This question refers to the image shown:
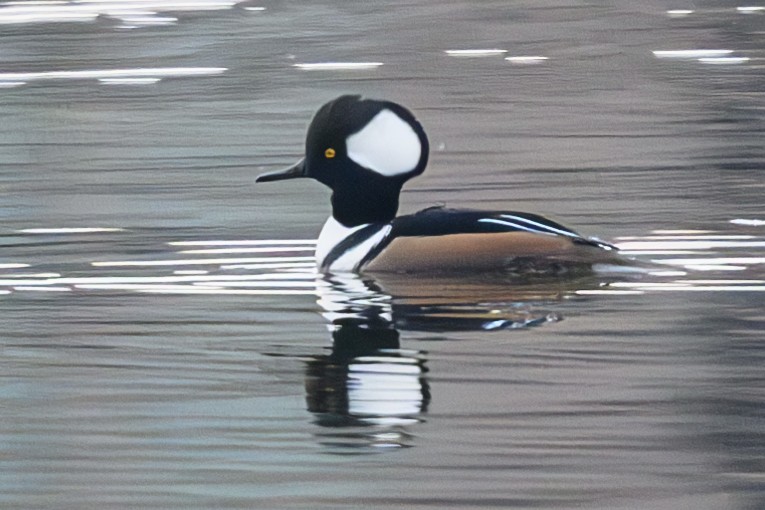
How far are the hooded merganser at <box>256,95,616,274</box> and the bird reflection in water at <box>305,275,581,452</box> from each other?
0.39 ft

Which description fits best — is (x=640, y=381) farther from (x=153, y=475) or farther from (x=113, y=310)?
(x=113, y=310)

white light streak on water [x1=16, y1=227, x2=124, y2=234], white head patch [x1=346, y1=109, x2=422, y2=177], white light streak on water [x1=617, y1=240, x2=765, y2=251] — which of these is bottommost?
white light streak on water [x1=16, y1=227, x2=124, y2=234]

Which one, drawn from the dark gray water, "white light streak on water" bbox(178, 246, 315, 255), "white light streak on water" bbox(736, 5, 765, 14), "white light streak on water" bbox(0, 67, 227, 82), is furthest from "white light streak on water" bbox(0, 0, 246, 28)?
"white light streak on water" bbox(178, 246, 315, 255)

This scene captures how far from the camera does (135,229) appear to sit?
29.5 feet

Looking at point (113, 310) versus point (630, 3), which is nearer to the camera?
point (113, 310)

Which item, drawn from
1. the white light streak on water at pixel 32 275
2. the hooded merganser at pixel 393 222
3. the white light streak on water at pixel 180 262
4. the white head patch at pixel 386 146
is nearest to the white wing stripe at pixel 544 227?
the hooded merganser at pixel 393 222

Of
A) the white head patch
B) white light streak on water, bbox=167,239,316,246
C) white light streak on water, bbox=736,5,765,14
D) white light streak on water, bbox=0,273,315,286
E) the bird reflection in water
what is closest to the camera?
the bird reflection in water

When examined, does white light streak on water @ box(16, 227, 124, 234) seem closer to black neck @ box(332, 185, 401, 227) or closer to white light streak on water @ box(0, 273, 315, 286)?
white light streak on water @ box(0, 273, 315, 286)

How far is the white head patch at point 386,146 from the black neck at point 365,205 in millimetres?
115

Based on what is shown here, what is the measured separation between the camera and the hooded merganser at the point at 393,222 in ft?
25.0

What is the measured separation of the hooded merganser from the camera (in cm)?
762

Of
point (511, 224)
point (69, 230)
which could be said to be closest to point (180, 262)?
point (69, 230)

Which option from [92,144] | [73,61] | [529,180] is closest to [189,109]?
[92,144]

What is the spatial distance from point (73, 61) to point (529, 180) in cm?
715
